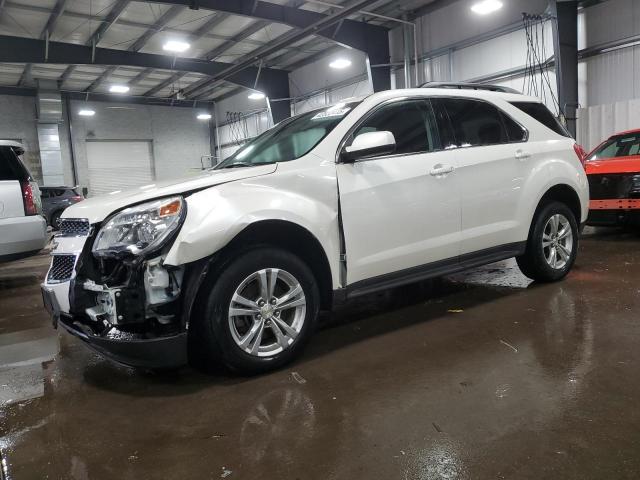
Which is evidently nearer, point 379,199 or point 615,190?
point 379,199

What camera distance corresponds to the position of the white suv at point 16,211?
16.2 ft

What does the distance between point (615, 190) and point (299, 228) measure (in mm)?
5375

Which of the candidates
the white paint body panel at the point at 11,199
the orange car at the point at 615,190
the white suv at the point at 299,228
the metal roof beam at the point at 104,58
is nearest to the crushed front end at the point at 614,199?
the orange car at the point at 615,190

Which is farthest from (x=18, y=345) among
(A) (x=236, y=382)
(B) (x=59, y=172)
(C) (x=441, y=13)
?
(B) (x=59, y=172)

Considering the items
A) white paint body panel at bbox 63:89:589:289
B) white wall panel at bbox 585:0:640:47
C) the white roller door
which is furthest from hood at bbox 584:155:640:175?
the white roller door

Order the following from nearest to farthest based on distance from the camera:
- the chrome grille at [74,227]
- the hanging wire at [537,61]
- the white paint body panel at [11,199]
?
the chrome grille at [74,227], the white paint body panel at [11,199], the hanging wire at [537,61]

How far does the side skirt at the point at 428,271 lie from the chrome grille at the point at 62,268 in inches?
60.4

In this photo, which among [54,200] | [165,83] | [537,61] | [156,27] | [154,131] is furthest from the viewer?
[154,131]

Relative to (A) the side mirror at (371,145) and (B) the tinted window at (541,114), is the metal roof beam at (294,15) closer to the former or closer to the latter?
(B) the tinted window at (541,114)

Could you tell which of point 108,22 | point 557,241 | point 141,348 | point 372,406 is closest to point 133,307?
point 141,348

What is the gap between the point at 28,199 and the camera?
16.7 feet

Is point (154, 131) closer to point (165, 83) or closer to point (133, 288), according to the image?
point (165, 83)

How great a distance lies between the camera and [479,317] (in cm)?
363

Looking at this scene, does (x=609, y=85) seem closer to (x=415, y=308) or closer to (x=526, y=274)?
(x=526, y=274)
